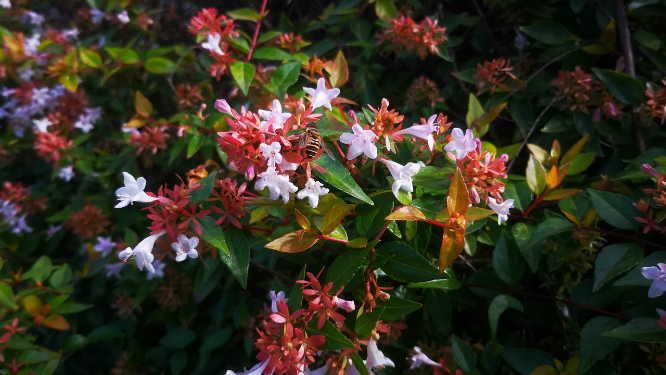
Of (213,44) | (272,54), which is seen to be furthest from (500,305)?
(213,44)

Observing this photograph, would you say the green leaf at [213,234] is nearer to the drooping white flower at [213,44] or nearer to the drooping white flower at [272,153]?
the drooping white flower at [272,153]

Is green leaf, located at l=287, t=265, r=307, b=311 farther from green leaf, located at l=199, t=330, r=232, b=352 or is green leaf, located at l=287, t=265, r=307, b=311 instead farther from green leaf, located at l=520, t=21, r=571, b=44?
green leaf, located at l=520, t=21, r=571, b=44

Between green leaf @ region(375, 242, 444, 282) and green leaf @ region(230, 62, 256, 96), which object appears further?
green leaf @ region(230, 62, 256, 96)

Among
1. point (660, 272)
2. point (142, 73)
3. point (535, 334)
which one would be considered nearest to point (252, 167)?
point (660, 272)

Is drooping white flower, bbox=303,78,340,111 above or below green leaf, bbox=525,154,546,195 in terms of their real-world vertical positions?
above

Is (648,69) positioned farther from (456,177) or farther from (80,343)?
(80,343)

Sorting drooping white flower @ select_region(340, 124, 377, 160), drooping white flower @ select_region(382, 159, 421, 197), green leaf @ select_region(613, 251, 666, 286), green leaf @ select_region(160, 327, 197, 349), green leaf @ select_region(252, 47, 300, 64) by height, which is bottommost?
green leaf @ select_region(160, 327, 197, 349)

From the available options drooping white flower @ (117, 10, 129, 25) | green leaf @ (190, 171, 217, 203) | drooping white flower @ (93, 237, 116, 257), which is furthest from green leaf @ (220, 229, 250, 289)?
drooping white flower @ (117, 10, 129, 25)
